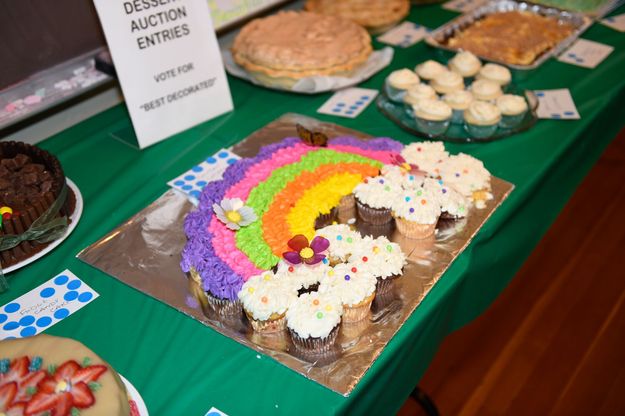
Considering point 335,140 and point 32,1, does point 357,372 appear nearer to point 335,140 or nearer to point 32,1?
point 335,140

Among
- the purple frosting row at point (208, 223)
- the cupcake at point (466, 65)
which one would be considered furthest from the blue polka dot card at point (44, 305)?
the cupcake at point (466, 65)

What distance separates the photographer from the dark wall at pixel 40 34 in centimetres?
191

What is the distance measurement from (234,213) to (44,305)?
51 centimetres

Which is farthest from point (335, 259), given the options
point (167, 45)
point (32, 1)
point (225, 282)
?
point (32, 1)

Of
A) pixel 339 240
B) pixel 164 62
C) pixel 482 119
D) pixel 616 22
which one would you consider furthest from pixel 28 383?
pixel 616 22

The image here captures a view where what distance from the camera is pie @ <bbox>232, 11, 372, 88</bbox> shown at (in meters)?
2.24

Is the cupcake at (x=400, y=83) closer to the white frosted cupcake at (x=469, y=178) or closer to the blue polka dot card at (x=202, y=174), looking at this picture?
the white frosted cupcake at (x=469, y=178)

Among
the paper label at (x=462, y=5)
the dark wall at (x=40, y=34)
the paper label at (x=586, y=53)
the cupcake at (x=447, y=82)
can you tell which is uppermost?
the dark wall at (x=40, y=34)

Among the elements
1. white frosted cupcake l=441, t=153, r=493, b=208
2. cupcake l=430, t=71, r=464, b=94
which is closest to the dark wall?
cupcake l=430, t=71, r=464, b=94

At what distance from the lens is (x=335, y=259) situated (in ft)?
4.91

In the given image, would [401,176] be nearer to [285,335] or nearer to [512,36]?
[285,335]

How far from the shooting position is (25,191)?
5.27ft

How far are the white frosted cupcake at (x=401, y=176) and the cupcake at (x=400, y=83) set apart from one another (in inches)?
21.3

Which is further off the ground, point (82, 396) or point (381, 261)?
point (82, 396)
